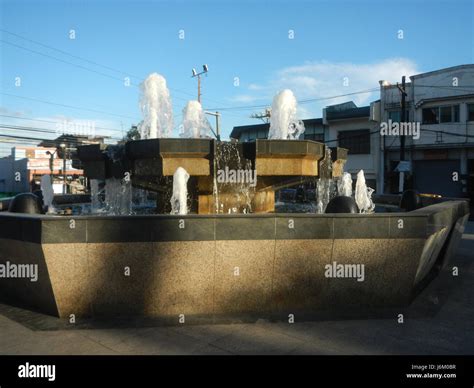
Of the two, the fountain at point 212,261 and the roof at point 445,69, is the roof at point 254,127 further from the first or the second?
the fountain at point 212,261

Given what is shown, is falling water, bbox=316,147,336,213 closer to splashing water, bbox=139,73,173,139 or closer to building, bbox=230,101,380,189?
splashing water, bbox=139,73,173,139

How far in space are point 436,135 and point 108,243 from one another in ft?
101

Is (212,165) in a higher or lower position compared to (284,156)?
lower

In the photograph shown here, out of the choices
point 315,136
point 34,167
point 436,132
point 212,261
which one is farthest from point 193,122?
point 34,167

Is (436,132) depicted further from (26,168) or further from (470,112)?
(26,168)

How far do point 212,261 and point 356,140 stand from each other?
31.9 m

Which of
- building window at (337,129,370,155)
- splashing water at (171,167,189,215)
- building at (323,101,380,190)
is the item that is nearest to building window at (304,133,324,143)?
building at (323,101,380,190)

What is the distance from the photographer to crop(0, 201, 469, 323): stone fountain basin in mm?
4895

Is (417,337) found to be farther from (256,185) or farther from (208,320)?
(256,185)

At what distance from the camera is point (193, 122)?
1027 centimetres

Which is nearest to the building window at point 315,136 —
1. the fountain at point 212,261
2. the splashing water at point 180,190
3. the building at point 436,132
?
the building at point 436,132

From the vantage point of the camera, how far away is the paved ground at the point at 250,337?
4223 mm

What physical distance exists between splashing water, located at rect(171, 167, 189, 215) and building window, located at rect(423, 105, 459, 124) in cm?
2896

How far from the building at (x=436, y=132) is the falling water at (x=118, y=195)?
27007 mm
